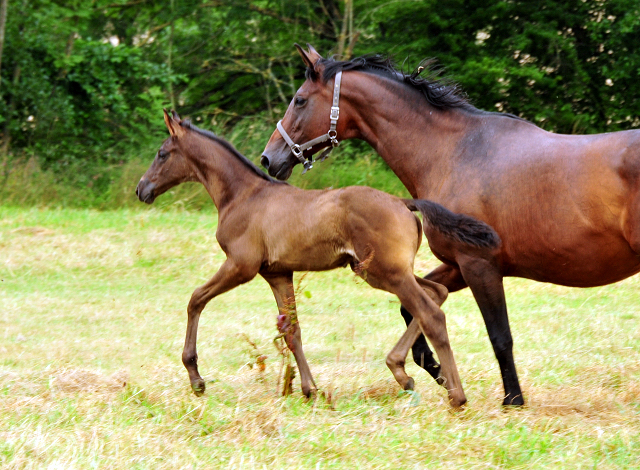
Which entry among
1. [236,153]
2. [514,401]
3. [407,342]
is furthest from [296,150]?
[514,401]

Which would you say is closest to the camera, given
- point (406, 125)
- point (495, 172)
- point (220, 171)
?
point (495, 172)

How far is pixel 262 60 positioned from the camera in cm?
1675

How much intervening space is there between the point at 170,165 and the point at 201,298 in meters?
1.11

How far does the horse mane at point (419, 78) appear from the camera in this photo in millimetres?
5047

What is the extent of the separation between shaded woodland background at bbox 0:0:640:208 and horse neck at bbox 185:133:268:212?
27.0 ft

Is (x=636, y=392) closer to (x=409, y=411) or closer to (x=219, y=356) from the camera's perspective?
(x=409, y=411)

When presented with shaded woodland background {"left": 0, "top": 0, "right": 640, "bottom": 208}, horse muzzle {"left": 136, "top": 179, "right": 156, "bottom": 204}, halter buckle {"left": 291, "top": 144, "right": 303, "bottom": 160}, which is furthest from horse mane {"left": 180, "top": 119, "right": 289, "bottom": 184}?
shaded woodland background {"left": 0, "top": 0, "right": 640, "bottom": 208}

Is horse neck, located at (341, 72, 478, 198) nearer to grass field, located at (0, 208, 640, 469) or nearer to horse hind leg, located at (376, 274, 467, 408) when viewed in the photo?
horse hind leg, located at (376, 274, 467, 408)

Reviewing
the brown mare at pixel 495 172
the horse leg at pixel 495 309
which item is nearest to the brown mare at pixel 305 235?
the horse leg at pixel 495 309

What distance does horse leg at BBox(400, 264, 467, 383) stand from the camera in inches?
201

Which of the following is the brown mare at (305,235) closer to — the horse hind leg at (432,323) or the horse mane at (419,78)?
the horse hind leg at (432,323)

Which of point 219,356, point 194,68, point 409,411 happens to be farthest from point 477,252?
point 194,68

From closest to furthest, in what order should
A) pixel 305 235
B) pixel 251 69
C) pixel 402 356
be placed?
pixel 402 356, pixel 305 235, pixel 251 69

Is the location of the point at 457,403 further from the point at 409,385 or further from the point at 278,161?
the point at 278,161
